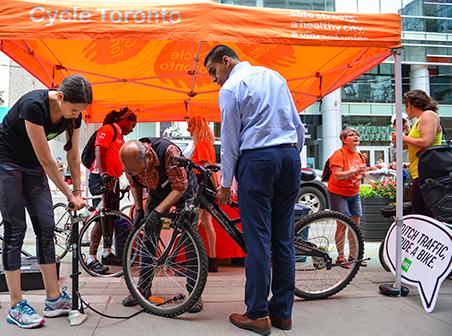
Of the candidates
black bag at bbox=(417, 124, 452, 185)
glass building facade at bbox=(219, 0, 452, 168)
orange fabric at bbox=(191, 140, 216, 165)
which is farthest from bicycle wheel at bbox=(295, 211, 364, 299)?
glass building facade at bbox=(219, 0, 452, 168)

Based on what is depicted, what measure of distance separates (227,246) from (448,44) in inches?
1157

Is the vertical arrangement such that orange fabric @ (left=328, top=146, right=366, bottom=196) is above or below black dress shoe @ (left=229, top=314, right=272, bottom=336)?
above

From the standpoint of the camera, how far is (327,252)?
3.75 meters

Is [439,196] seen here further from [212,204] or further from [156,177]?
[156,177]

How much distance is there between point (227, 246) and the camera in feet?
15.9

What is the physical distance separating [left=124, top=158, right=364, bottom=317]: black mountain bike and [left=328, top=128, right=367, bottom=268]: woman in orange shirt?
120 centimetres

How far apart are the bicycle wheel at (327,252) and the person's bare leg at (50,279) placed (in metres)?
1.98

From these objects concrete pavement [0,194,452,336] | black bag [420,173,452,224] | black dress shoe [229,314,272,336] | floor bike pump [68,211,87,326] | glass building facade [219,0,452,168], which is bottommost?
concrete pavement [0,194,452,336]

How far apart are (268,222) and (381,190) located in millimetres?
4401

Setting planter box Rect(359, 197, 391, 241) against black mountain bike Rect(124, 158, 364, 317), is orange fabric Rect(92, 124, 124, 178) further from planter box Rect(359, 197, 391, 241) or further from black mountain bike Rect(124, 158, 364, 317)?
planter box Rect(359, 197, 391, 241)

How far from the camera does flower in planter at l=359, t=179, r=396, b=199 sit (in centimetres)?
659

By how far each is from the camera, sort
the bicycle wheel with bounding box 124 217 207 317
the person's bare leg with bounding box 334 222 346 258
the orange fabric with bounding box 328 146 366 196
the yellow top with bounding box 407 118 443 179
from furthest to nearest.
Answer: the orange fabric with bounding box 328 146 366 196, the yellow top with bounding box 407 118 443 179, the person's bare leg with bounding box 334 222 346 258, the bicycle wheel with bounding box 124 217 207 317

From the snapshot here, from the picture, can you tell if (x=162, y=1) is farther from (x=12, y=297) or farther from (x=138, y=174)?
(x=12, y=297)

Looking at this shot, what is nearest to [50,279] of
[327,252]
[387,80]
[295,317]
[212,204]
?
[212,204]
